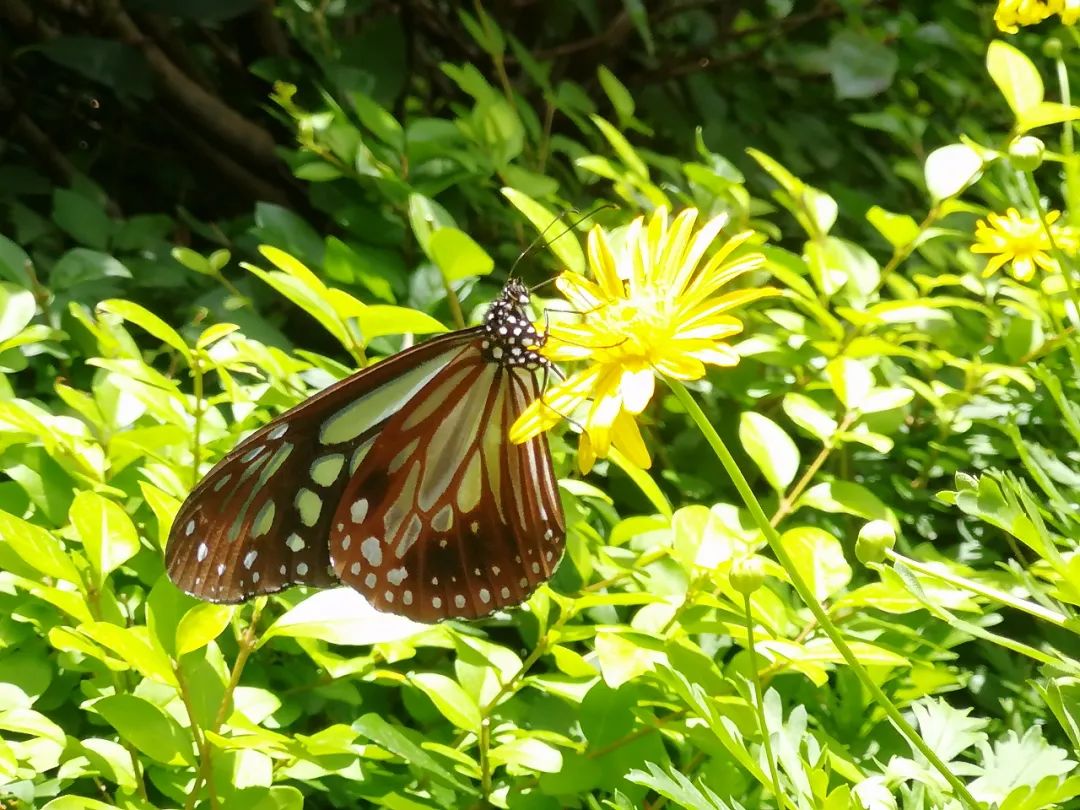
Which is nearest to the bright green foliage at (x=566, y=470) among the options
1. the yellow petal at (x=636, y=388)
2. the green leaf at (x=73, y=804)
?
the green leaf at (x=73, y=804)

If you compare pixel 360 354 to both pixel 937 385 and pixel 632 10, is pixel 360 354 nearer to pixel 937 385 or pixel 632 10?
pixel 937 385

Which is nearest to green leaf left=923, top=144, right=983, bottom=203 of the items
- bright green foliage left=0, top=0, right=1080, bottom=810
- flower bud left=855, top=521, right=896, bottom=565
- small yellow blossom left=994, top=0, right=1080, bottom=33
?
bright green foliage left=0, top=0, right=1080, bottom=810

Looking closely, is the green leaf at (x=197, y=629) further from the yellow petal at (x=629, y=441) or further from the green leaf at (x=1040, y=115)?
the green leaf at (x=1040, y=115)

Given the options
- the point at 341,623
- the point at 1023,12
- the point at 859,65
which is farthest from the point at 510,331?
the point at 859,65

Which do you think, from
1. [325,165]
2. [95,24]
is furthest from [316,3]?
[325,165]

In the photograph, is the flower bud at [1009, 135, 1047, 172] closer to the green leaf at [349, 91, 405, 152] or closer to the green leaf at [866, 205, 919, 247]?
the green leaf at [866, 205, 919, 247]

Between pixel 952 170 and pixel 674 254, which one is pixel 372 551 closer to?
pixel 674 254
